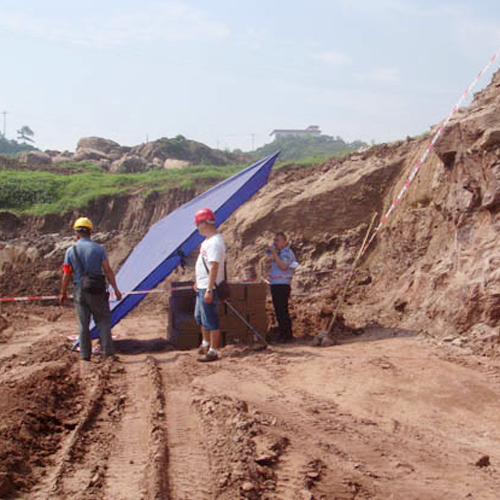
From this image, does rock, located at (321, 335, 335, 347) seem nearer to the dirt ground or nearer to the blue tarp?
the dirt ground

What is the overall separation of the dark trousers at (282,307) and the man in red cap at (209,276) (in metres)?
1.14

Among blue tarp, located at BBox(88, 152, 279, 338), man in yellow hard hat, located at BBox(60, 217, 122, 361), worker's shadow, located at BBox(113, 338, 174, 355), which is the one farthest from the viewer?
worker's shadow, located at BBox(113, 338, 174, 355)

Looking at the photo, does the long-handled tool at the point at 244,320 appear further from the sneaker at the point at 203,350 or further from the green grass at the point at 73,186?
the green grass at the point at 73,186

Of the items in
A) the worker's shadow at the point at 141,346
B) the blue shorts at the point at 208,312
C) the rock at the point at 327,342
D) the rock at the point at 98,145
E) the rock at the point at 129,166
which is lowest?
the worker's shadow at the point at 141,346

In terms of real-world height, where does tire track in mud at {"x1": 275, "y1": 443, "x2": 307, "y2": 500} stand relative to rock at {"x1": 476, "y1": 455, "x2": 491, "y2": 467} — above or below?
above

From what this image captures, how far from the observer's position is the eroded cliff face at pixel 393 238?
724cm

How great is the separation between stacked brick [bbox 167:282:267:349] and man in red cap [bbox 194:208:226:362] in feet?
2.41

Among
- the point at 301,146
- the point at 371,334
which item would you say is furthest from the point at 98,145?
the point at 371,334

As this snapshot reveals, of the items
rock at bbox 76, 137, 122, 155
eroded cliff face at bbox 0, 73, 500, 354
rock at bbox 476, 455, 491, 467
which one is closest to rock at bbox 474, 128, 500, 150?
eroded cliff face at bbox 0, 73, 500, 354

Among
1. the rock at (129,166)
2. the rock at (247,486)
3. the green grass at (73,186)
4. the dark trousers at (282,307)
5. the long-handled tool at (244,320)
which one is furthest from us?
the rock at (129,166)

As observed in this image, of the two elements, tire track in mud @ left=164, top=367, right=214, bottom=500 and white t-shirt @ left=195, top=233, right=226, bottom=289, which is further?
white t-shirt @ left=195, top=233, right=226, bottom=289

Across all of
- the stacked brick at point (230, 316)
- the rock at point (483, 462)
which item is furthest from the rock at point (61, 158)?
the rock at point (483, 462)

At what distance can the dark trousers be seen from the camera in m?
8.07

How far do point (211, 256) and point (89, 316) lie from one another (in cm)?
182
